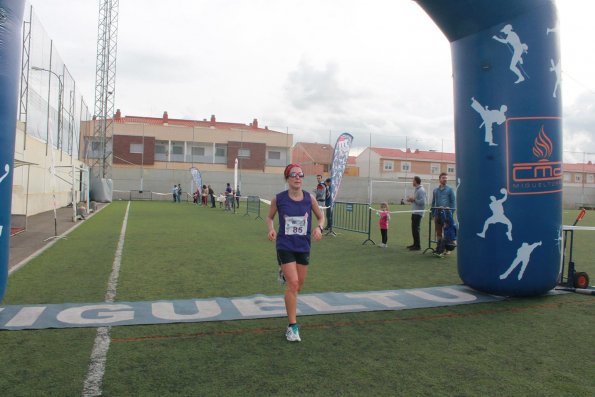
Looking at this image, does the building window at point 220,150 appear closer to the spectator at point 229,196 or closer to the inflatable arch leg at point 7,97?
the spectator at point 229,196

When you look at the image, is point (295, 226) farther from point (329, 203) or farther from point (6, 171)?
point (329, 203)

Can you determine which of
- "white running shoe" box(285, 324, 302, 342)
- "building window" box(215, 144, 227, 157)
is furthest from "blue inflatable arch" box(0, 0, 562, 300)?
"building window" box(215, 144, 227, 157)

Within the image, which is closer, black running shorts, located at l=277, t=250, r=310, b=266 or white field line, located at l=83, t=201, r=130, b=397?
white field line, located at l=83, t=201, r=130, b=397

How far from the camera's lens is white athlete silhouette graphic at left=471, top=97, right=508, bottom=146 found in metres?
6.23

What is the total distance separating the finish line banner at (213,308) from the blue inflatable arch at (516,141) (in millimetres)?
682

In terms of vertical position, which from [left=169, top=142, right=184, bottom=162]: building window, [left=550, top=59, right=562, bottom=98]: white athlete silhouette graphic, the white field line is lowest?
the white field line

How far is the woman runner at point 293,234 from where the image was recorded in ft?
16.0

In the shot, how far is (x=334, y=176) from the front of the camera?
14.6 meters

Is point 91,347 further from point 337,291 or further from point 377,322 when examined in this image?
point 337,291

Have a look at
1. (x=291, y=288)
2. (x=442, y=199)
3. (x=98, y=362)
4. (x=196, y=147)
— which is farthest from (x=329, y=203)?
(x=196, y=147)

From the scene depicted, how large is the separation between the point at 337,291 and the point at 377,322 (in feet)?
5.22

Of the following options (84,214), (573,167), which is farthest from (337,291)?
(573,167)

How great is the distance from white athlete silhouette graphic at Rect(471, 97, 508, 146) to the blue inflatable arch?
1 cm

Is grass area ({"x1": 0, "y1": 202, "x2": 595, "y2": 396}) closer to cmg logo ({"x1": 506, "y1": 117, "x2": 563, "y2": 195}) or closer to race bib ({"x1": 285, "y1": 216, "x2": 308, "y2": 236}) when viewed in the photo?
race bib ({"x1": 285, "y1": 216, "x2": 308, "y2": 236})
